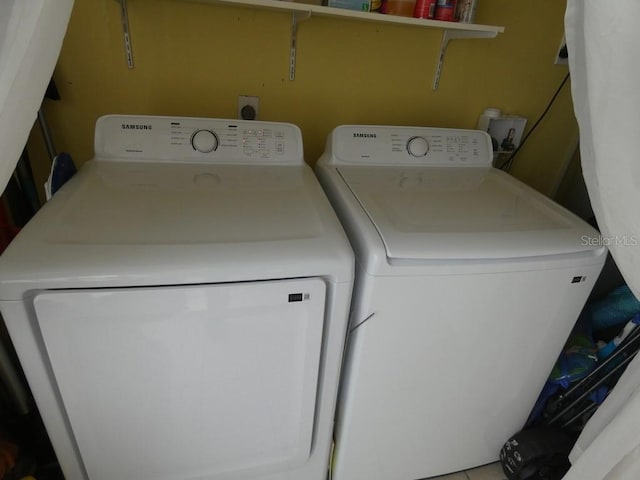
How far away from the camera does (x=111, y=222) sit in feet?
2.93

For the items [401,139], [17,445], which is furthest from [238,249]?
[17,445]

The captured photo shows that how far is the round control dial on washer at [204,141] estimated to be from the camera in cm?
127

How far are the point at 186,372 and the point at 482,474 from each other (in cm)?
126

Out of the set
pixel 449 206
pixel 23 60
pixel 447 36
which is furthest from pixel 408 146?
pixel 23 60

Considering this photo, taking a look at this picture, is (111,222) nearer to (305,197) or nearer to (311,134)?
(305,197)

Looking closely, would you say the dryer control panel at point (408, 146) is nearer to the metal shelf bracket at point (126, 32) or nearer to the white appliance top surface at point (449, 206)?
the white appliance top surface at point (449, 206)

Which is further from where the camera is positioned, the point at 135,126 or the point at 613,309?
the point at 613,309

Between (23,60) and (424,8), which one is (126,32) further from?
(424,8)

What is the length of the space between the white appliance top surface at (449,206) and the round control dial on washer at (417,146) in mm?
17

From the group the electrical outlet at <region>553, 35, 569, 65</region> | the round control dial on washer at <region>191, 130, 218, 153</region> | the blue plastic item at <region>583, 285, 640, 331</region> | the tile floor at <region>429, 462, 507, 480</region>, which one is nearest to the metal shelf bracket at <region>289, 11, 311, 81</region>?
the round control dial on washer at <region>191, 130, 218, 153</region>

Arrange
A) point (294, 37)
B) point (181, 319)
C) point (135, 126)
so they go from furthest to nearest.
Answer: point (294, 37) → point (135, 126) → point (181, 319)

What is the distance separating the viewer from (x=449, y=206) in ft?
3.76

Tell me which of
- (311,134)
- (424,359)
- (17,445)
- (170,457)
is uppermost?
(311,134)

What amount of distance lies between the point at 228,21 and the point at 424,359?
1.28 m
